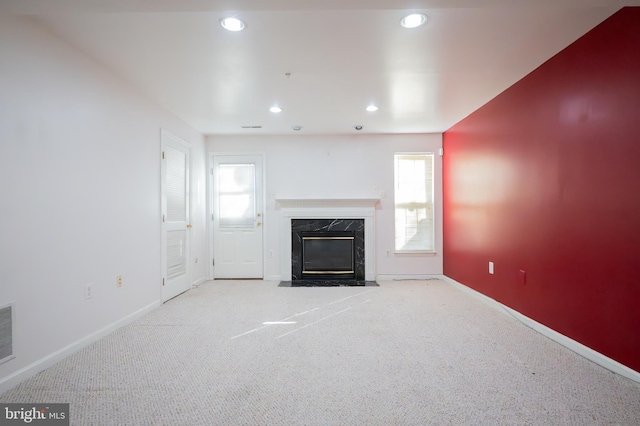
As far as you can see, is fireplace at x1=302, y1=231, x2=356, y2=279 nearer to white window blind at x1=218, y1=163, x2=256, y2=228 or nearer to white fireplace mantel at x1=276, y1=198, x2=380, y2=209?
white fireplace mantel at x1=276, y1=198, x2=380, y2=209

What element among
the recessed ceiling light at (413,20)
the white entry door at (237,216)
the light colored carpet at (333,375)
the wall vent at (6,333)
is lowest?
the light colored carpet at (333,375)

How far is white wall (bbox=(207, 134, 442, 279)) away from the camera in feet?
17.0

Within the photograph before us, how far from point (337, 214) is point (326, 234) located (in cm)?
37

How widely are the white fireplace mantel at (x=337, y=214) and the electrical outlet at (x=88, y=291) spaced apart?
2816mm

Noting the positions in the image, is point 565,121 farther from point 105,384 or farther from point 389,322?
point 105,384

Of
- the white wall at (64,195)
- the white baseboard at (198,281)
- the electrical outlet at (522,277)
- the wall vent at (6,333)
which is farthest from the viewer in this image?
the white baseboard at (198,281)

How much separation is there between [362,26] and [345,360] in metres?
2.33

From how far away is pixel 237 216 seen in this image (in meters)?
5.23

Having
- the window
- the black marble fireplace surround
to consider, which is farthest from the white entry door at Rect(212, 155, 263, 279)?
the window

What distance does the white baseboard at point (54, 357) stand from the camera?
6.42ft

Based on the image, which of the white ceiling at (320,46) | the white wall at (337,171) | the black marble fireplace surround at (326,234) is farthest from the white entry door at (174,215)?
the black marble fireplace surround at (326,234)

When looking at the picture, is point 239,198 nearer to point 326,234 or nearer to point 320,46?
point 326,234

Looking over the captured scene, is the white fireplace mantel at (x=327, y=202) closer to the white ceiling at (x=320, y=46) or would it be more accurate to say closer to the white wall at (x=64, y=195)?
the white ceiling at (x=320, y=46)

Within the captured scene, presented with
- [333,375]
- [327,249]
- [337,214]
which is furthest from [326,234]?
[333,375]
